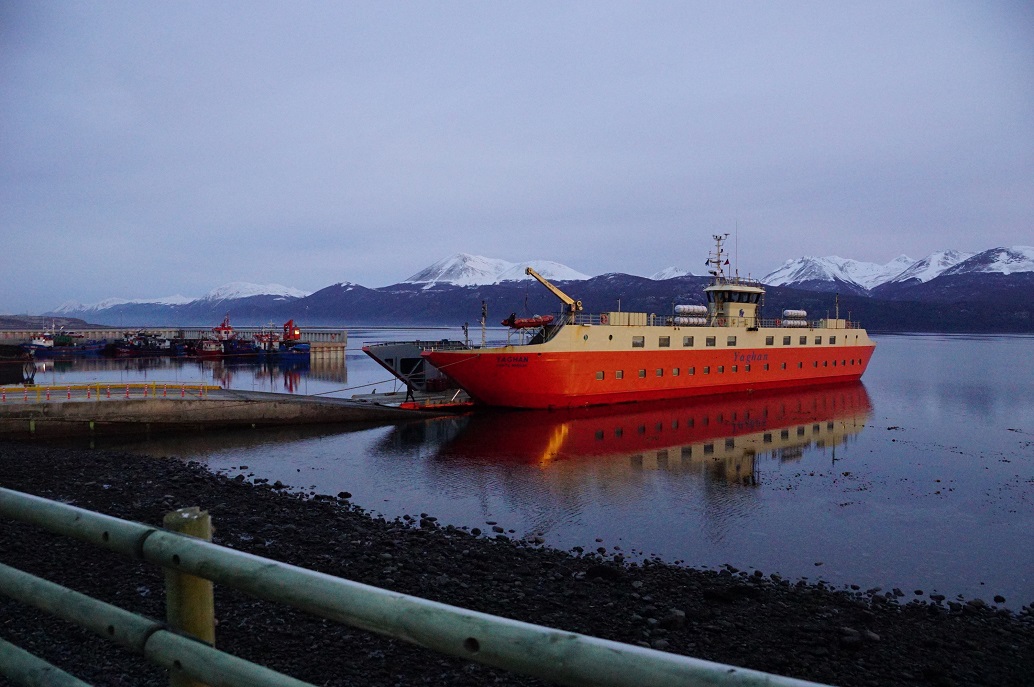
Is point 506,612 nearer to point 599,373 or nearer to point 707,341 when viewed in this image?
point 599,373

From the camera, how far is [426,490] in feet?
70.3

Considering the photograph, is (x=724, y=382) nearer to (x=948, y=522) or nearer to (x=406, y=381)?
(x=406, y=381)

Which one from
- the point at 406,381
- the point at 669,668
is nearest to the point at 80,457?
the point at 406,381

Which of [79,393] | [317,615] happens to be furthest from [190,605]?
[79,393]

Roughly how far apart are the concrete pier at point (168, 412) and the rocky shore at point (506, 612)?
1243cm

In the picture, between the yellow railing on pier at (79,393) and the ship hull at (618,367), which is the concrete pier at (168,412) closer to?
the yellow railing on pier at (79,393)

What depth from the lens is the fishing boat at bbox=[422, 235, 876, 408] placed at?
34844 millimetres

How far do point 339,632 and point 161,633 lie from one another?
727 cm

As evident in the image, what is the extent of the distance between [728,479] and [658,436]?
7.54m

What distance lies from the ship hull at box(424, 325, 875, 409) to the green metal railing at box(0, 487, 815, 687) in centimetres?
3147

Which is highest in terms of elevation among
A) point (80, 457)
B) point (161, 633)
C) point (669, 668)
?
point (669, 668)

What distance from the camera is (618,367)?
123 ft

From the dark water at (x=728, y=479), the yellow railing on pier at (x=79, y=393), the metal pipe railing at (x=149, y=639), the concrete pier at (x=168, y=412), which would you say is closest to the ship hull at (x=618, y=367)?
the dark water at (x=728, y=479)

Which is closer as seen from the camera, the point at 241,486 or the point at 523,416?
the point at 241,486
